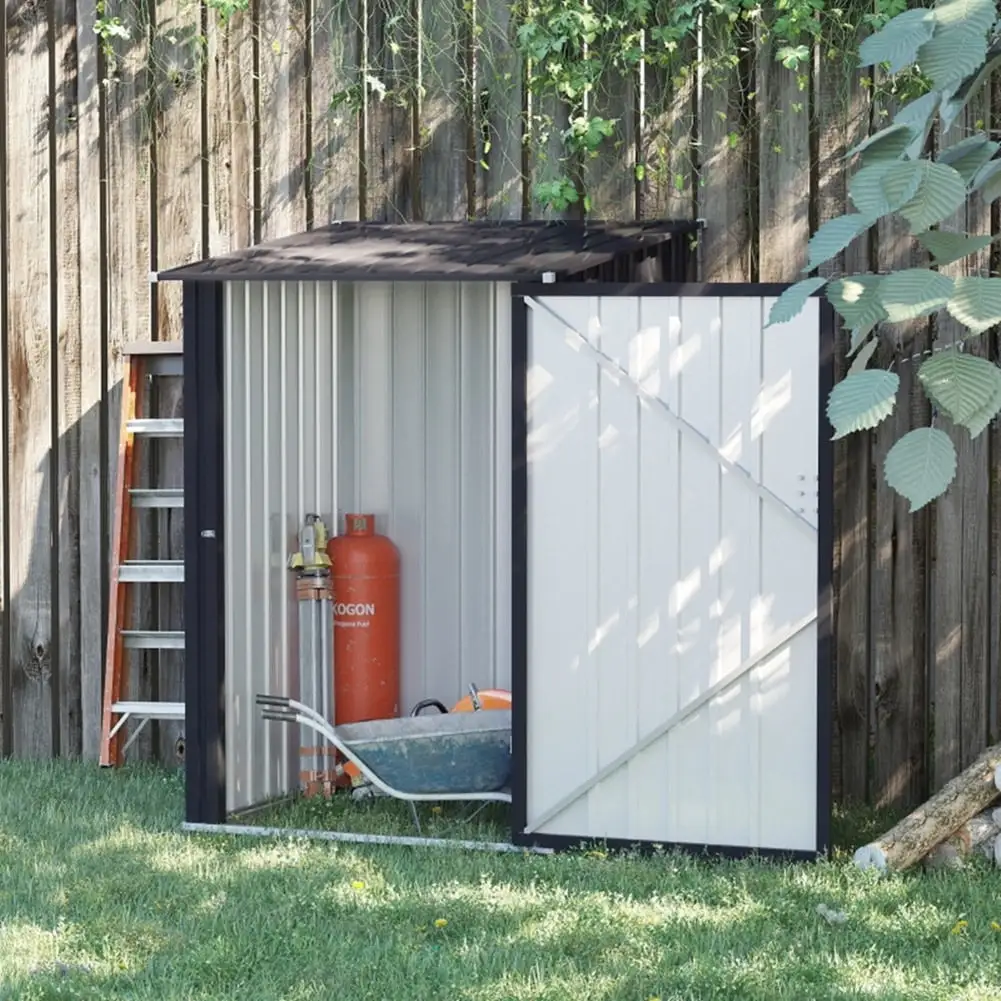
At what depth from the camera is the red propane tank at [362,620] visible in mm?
6637

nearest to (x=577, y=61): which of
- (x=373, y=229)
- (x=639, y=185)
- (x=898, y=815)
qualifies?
(x=639, y=185)

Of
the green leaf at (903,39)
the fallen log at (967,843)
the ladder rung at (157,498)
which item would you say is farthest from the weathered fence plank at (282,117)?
the green leaf at (903,39)

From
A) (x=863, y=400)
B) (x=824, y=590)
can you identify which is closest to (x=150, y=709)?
(x=824, y=590)

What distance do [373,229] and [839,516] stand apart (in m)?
2.05

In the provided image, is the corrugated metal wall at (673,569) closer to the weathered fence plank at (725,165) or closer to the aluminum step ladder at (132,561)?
the weathered fence plank at (725,165)

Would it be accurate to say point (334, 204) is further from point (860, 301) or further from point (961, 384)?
point (961, 384)

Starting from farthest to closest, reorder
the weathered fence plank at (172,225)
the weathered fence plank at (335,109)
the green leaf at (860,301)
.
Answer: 1. the weathered fence plank at (172,225)
2. the weathered fence plank at (335,109)
3. the green leaf at (860,301)

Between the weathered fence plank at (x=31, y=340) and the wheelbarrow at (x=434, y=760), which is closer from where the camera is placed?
the wheelbarrow at (x=434, y=760)

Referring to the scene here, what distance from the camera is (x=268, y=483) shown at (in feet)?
20.8

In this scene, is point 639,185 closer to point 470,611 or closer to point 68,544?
point 470,611

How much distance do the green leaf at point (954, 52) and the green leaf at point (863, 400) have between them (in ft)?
1.17

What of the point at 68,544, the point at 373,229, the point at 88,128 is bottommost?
the point at 68,544

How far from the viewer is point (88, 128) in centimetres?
733

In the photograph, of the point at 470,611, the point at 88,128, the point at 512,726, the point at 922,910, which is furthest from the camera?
the point at 88,128
